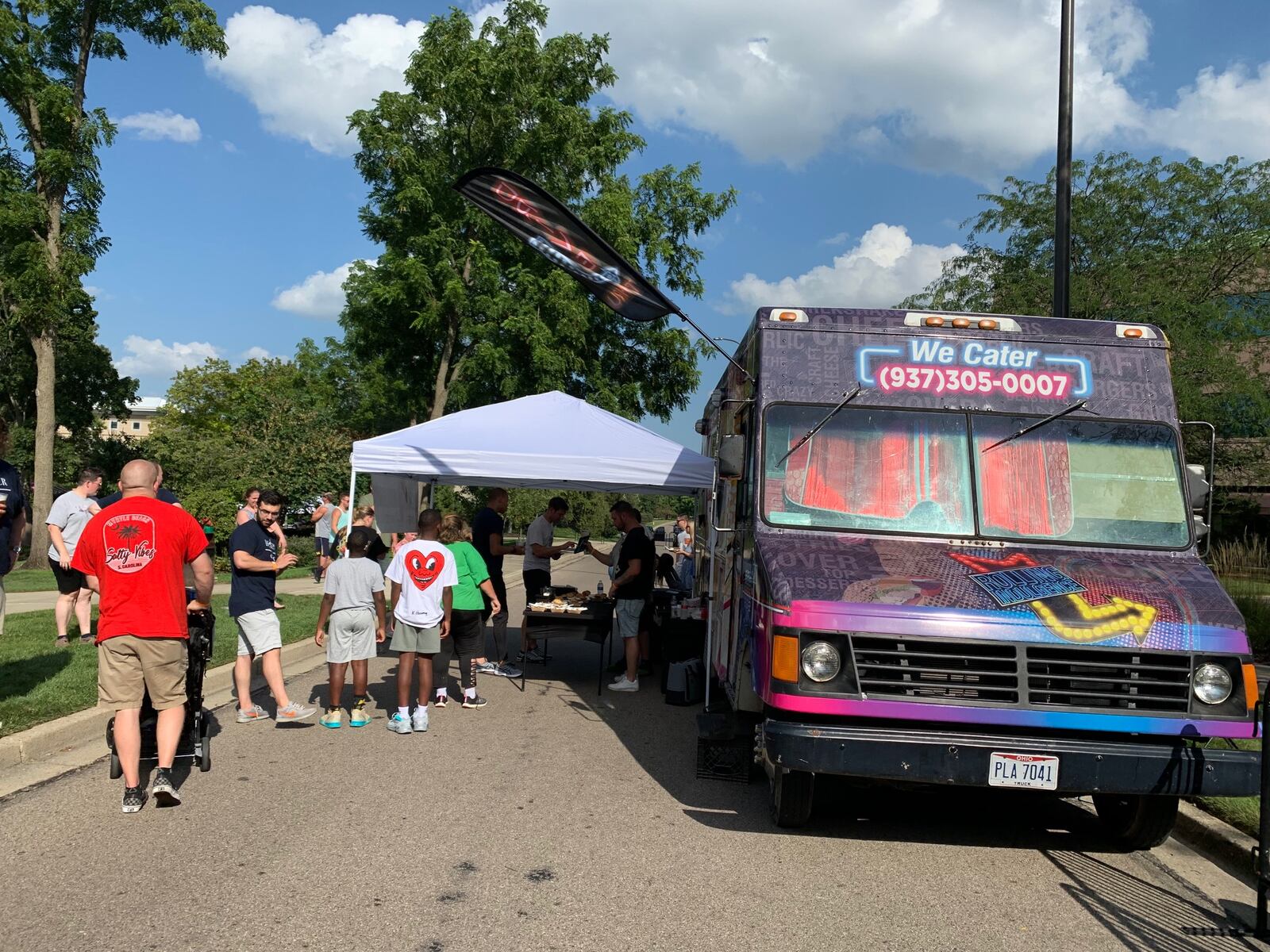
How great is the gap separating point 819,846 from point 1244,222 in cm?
2162

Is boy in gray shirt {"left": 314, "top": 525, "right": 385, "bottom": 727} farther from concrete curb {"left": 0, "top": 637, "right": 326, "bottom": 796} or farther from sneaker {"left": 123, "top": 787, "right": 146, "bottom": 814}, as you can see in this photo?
sneaker {"left": 123, "top": 787, "right": 146, "bottom": 814}

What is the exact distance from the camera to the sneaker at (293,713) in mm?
7750

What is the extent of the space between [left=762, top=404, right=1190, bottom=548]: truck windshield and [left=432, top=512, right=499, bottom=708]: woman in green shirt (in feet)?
12.1

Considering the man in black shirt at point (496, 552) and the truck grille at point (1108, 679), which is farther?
the man in black shirt at point (496, 552)

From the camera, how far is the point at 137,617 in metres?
5.65

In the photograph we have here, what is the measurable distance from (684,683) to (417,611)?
2928mm

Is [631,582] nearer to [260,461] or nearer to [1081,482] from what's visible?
[1081,482]

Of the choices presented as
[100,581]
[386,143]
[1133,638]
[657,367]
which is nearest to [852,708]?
[1133,638]

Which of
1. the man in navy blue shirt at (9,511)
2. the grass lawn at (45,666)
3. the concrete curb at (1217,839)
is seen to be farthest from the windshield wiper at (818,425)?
the grass lawn at (45,666)

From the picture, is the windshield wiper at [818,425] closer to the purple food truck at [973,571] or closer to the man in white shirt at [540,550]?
the purple food truck at [973,571]

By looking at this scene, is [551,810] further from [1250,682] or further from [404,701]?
[1250,682]

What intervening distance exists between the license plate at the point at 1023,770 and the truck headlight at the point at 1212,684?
825 millimetres

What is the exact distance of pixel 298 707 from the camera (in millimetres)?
7914

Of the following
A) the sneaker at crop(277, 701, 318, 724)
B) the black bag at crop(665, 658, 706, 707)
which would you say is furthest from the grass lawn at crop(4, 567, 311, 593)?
the black bag at crop(665, 658, 706, 707)
